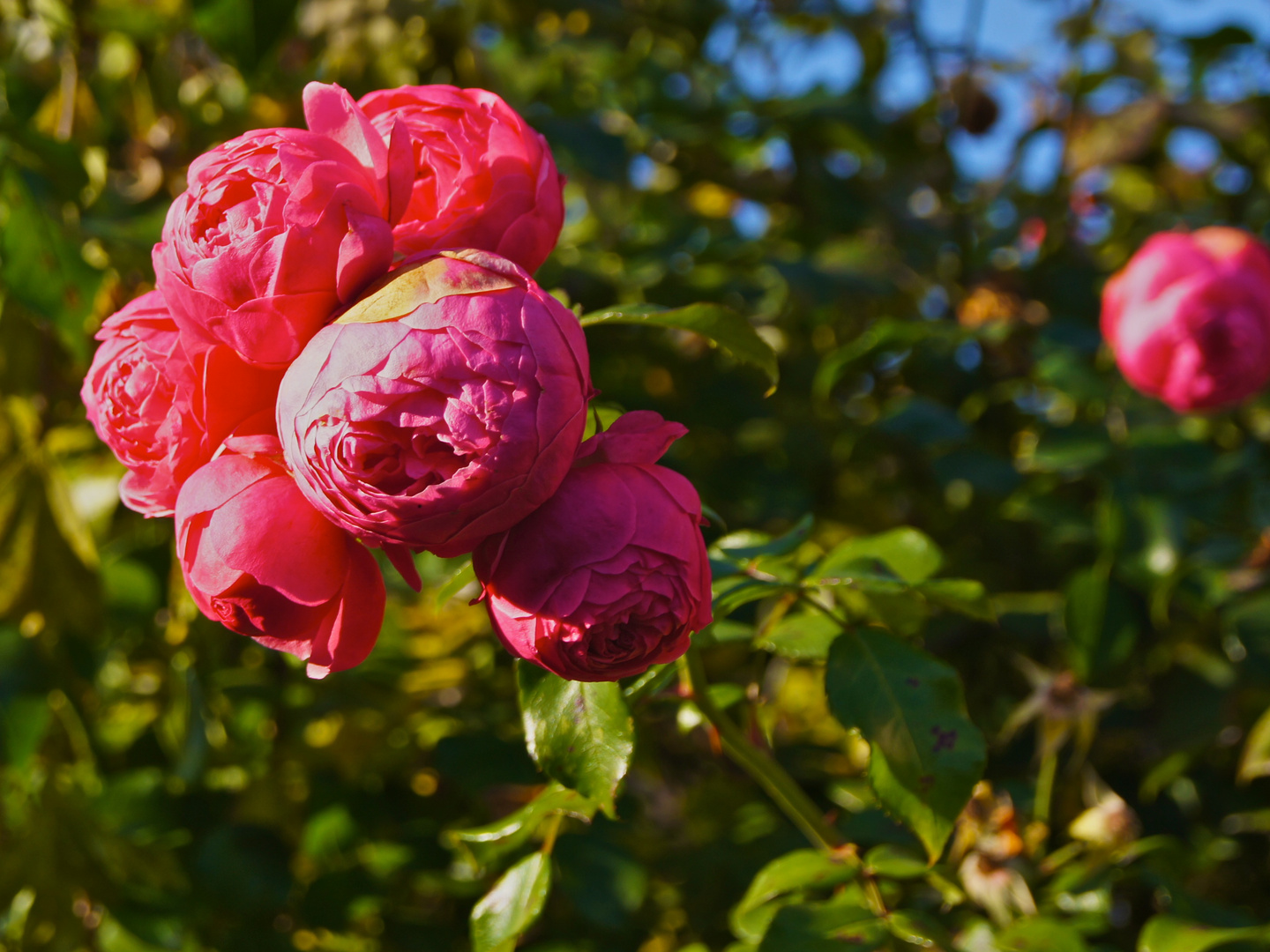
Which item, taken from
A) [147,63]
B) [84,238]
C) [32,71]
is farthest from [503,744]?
[32,71]

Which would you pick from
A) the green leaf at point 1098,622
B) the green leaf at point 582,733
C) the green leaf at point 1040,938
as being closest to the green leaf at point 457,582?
the green leaf at point 582,733

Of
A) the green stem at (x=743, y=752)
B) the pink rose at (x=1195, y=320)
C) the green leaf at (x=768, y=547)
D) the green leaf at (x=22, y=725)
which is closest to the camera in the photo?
the green stem at (x=743, y=752)

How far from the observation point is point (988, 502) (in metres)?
1.72

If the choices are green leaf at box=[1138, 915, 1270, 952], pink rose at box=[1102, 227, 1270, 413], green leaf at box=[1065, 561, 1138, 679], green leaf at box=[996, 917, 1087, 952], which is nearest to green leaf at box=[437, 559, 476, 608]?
green leaf at box=[996, 917, 1087, 952]

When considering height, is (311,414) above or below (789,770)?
above

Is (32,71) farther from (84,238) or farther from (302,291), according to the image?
(302,291)

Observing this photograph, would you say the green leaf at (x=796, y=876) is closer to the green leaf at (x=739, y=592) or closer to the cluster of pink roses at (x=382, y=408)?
the green leaf at (x=739, y=592)

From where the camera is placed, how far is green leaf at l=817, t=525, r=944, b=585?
818mm

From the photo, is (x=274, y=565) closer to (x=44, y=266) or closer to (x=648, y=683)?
(x=648, y=683)

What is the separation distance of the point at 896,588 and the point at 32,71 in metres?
1.65

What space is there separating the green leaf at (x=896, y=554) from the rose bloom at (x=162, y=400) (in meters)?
0.42

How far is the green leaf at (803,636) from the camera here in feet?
2.59

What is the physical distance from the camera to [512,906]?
2.53ft

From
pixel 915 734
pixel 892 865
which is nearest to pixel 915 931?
pixel 892 865
